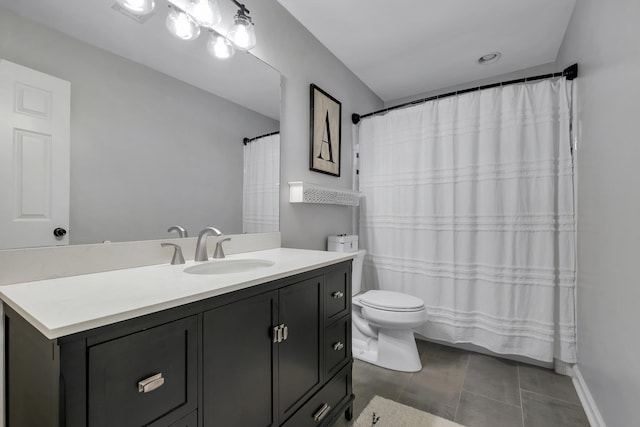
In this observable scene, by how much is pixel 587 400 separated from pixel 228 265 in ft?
6.74

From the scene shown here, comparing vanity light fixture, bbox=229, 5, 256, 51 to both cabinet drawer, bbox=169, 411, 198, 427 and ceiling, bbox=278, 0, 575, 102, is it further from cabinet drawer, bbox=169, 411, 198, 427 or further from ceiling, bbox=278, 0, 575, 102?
cabinet drawer, bbox=169, 411, 198, 427

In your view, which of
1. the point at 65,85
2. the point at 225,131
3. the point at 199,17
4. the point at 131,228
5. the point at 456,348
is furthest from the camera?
the point at 456,348

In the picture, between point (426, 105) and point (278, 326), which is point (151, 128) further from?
point (426, 105)

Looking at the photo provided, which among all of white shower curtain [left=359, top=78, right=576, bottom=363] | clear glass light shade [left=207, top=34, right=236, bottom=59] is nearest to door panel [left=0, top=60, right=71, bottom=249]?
clear glass light shade [left=207, top=34, right=236, bottom=59]

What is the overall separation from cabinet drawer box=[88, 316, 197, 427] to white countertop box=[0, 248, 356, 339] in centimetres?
7

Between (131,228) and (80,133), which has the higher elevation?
(80,133)

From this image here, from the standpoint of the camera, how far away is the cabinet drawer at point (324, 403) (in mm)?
1196

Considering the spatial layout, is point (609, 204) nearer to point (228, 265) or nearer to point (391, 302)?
point (391, 302)

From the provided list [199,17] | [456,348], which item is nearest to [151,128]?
[199,17]

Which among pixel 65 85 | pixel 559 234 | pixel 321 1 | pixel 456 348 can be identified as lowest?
pixel 456 348

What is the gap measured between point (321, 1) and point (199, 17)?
2.95ft

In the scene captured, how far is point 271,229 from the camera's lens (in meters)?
1.85

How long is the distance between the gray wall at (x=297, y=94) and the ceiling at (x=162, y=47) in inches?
5.3

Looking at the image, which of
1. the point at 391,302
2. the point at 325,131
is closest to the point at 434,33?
the point at 325,131
